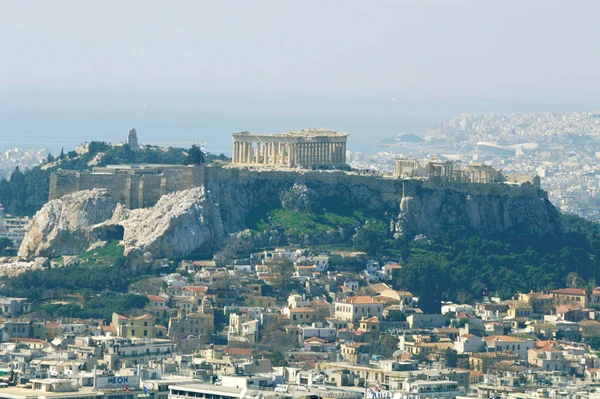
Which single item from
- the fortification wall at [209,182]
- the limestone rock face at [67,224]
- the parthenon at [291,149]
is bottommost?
the limestone rock face at [67,224]

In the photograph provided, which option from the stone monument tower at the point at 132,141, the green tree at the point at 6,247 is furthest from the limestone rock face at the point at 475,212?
the stone monument tower at the point at 132,141

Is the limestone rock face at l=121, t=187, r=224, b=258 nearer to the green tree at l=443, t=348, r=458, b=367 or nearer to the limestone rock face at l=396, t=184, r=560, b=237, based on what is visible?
the limestone rock face at l=396, t=184, r=560, b=237

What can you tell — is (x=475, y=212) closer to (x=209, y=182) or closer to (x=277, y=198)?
(x=277, y=198)

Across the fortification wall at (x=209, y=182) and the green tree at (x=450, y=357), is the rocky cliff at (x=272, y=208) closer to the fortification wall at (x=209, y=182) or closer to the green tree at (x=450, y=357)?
the fortification wall at (x=209, y=182)

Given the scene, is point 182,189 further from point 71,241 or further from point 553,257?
point 553,257

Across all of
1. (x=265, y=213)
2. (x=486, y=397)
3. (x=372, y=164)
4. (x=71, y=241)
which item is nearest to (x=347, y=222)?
(x=265, y=213)
